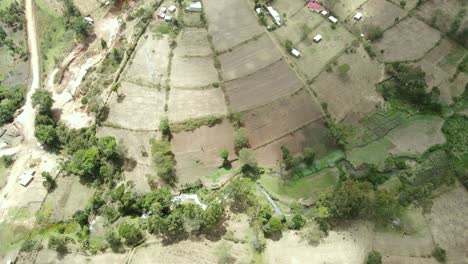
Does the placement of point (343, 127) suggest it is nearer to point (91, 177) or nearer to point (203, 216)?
point (203, 216)

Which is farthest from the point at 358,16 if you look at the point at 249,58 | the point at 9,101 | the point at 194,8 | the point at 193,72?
the point at 9,101

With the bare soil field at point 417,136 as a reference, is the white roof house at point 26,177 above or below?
above

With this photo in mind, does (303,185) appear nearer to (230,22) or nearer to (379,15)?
(230,22)

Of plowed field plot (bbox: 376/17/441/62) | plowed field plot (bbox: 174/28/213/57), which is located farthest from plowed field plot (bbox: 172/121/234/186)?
plowed field plot (bbox: 376/17/441/62)

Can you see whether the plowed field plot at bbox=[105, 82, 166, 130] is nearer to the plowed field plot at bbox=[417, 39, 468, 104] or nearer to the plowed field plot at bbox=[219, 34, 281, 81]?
the plowed field plot at bbox=[219, 34, 281, 81]

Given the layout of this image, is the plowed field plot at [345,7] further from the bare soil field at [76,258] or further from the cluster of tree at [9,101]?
the cluster of tree at [9,101]

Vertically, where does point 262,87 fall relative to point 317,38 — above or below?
below

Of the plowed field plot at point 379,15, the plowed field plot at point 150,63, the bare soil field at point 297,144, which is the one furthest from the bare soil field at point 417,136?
the plowed field plot at point 150,63

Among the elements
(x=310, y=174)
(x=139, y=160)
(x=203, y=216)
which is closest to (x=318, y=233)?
(x=310, y=174)
